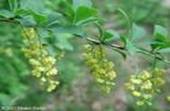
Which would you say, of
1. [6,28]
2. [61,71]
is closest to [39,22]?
[6,28]

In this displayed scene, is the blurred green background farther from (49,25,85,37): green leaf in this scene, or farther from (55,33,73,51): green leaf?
(49,25,85,37): green leaf

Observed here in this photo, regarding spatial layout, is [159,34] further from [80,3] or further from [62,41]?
[62,41]

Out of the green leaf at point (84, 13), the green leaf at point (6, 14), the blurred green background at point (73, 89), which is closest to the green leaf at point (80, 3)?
the green leaf at point (84, 13)

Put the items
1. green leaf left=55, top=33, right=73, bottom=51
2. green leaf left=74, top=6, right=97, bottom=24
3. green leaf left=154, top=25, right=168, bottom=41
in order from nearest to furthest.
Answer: green leaf left=74, top=6, right=97, bottom=24 → green leaf left=154, top=25, right=168, bottom=41 → green leaf left=55, top=33, right=73, bottom=51

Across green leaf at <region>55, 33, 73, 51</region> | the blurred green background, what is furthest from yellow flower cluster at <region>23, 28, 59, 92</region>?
the blurred green background

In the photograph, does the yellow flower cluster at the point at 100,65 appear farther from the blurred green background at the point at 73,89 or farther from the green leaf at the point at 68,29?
the blurred green background at the point at 73,89

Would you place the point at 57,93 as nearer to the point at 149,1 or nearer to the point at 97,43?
the point at 149,1

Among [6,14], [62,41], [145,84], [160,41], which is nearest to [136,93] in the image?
A: [145,84]
